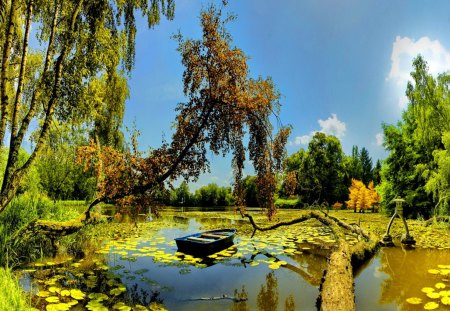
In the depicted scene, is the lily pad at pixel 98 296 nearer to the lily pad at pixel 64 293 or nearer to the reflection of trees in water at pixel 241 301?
the lily pad at pixel 64 293

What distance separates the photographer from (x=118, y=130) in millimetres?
20234

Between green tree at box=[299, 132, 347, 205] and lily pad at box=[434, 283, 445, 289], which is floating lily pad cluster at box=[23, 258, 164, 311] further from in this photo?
green tree at box=[299, 132, 347, 205]

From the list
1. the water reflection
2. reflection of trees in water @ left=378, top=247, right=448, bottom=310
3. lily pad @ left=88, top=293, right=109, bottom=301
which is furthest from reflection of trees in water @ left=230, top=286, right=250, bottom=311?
reflection of trees in water @ left=378, top=247, right=448, bottom=310

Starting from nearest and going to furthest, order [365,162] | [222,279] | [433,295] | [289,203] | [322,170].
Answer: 1. [433,295]
2. [222,279]
3. [322,170]
4. [289,203]
5. [365,162]

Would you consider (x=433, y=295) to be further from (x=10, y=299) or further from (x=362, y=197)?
(x=362, y=197)

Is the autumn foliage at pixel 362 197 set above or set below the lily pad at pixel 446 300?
above

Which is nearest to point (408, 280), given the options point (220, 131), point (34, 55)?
point (220, 131)

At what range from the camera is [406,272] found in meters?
8.24

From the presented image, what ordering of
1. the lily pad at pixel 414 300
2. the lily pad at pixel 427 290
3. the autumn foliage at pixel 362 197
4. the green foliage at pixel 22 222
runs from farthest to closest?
the autumn foliage at pixel 362 197, the green foliage at pixel 22 222, the lily pad at pixel 427 290, the lily pad at pixel 414 300

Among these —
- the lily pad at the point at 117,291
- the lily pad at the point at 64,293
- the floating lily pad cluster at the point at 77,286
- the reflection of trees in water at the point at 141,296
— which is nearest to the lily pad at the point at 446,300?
the floating lily pad cluster at the point at 77,286

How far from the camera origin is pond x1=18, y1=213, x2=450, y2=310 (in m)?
5.94

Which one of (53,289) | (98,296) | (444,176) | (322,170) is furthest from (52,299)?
(322,170)

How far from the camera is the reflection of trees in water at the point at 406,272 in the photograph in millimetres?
6514

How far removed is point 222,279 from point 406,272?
16.8 feet
